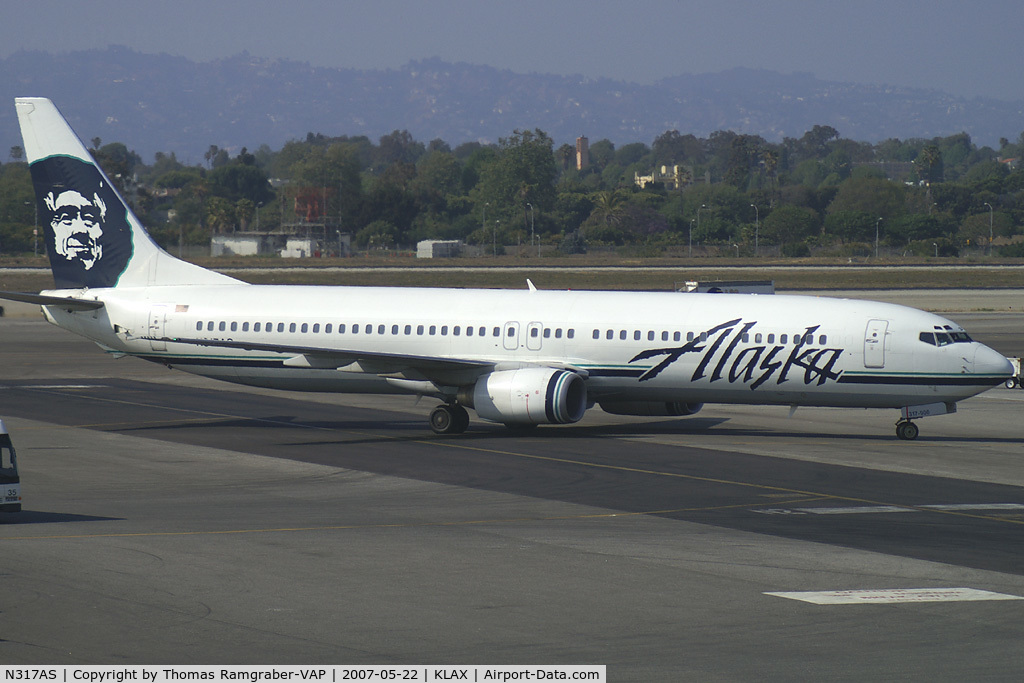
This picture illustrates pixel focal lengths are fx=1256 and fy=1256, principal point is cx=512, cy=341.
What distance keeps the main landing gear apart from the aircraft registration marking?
19.7 m

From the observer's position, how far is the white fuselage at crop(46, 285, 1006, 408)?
34.7 meters

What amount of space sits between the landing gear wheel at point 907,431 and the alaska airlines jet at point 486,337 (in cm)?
9

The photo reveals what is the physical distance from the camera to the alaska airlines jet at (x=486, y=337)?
34812 millimetres

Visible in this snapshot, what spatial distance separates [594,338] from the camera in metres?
36.6

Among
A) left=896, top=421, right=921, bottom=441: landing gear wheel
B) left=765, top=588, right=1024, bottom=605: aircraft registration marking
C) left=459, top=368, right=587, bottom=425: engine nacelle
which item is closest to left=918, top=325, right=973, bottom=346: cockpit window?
left=896, top=421, right=921, bottom=441: landing gear wheel

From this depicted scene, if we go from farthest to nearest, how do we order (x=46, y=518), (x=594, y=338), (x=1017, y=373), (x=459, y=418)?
(x=459, y=418), (x=594, y=338), (x=1017, y=373), (x=46, y=518)

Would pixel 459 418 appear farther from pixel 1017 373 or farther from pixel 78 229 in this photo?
pixel 1017 373

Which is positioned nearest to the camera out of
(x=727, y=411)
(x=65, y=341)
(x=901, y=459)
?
(x=901, y=459)

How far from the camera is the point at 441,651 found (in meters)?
14.7

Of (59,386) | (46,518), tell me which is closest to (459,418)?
(46,518)

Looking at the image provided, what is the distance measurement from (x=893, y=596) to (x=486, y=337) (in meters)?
20.9

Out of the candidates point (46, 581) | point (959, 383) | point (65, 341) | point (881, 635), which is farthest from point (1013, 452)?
point (65, 341)

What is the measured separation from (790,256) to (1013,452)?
16740cm

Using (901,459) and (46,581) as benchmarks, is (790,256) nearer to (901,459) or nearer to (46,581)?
(901,459)
